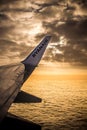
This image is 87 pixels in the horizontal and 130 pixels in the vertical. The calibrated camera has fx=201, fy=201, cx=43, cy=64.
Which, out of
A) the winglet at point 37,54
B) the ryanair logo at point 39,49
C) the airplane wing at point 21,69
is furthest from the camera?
the ryanair logo at point 39,49

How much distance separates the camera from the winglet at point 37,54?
38.1 ft

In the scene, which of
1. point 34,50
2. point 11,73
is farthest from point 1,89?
point 34,50

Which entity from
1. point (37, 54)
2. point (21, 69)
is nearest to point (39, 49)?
point (37, 54)

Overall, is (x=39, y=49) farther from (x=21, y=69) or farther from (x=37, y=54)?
(x=21, y=69)

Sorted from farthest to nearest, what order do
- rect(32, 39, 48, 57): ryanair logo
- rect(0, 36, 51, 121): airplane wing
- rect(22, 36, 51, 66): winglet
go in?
rect(32, 39, 48, 57): ryanair logo → rect(22, 36, 51, 66): winglet → rect(0, 36, 51, 121): airplane wing

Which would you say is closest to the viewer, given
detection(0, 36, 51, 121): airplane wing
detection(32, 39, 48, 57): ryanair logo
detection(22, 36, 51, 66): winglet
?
detection(0, 36, 51, 121): airplane wing

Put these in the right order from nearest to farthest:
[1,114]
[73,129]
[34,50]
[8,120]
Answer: [1,114] → [8,120] → [34,50] → [73,129]

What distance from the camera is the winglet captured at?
11602 millimetres

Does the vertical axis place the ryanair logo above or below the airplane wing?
above

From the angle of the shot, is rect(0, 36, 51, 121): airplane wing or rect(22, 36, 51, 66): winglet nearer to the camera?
rect(0, 36, 51, 121): airplane wing

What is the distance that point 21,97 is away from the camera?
27.9ft

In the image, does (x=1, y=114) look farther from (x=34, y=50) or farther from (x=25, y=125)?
(x=34, y=50)

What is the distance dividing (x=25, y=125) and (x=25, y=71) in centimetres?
429

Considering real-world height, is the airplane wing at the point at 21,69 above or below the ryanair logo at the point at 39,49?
below
